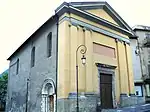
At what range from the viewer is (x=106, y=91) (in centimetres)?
1684

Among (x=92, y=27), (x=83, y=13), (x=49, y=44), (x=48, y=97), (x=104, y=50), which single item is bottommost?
(x=48, y=97)

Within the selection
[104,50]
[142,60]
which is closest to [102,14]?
[104,50]

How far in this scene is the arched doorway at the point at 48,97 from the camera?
15408 millimetres

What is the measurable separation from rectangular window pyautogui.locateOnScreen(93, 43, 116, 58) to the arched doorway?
4.85 m

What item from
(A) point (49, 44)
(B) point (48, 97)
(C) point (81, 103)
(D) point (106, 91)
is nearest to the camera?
(C) point (81, 103)

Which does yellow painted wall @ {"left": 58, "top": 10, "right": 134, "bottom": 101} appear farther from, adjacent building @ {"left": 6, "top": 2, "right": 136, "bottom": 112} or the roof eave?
the roof eave

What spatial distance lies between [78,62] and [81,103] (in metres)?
3.06

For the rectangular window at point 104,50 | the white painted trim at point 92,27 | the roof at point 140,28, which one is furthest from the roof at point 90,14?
the roof at point 140,28

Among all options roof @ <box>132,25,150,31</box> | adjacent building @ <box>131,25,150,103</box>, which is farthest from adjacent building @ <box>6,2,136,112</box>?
roof @ <box>132,25,150,31</box>

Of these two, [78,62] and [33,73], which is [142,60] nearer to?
[78,62]

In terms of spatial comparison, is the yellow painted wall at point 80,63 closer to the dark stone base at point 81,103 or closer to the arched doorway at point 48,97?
the dark stone base at point 81,103

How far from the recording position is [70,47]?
14.7 metres

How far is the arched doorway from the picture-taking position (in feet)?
50.6

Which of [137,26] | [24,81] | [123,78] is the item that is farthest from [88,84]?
[137,26]
